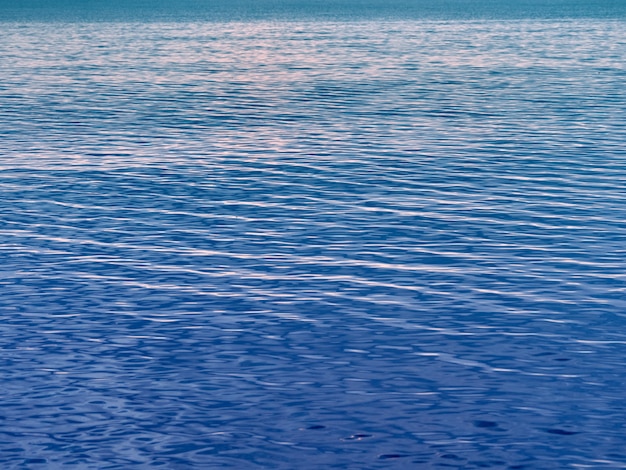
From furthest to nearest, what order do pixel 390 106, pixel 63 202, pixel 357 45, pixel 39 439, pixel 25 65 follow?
pixel 357 45, pixel 25 65, pixel 390 106, pixel 63 202, pixel 39 439

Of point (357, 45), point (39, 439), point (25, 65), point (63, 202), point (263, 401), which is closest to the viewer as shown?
point (39, 439)

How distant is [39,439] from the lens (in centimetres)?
1731

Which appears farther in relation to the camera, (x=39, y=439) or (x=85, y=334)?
(x=85, y=334)

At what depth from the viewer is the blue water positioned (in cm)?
1745

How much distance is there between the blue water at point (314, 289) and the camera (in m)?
17.5

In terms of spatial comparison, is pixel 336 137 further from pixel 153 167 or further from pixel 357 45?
pixel 357 45

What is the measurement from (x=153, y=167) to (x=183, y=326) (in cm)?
1987

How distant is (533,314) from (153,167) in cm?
2154

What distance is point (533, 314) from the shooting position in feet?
75.9

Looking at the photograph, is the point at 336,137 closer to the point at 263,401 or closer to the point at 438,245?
the point at 438,245

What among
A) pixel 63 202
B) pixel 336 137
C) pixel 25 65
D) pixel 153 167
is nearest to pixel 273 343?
pixel 63 202

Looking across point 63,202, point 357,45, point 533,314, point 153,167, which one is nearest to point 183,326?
point 533,314

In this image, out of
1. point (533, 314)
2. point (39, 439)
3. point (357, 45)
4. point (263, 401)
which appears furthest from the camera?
point (357, 45)

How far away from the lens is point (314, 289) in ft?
82.4
